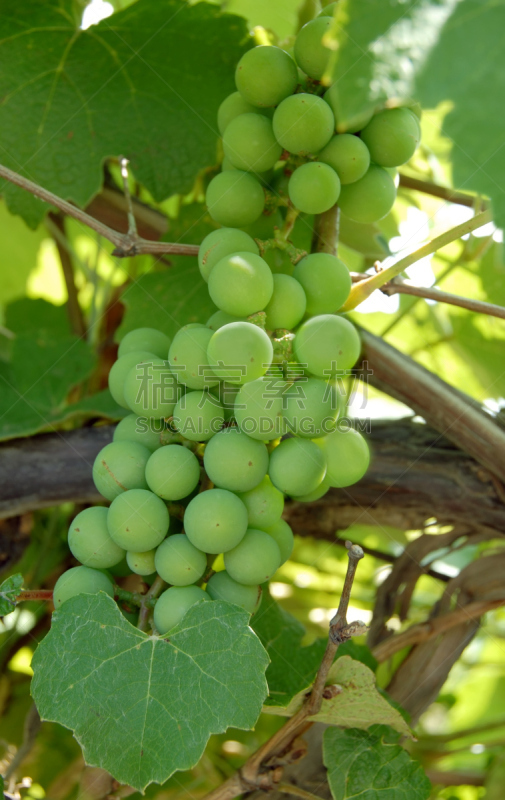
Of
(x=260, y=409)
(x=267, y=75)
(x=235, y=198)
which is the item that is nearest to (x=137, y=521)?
(x=260, y=409)

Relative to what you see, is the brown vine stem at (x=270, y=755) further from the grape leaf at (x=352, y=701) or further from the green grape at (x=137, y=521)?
the green grape at (x=137, y=521)

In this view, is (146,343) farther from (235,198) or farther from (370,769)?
(370,769)

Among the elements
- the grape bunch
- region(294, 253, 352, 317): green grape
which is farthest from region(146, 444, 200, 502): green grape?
region(294, 253, 352, 317): green grape

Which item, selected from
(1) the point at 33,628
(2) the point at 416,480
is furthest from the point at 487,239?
(1) the point at 33,628

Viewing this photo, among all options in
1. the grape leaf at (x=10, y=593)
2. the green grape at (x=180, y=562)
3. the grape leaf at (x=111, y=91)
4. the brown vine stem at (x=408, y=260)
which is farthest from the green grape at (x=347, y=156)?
the grape leaf at (x=10, y=593)

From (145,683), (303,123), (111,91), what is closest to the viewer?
(145,683)

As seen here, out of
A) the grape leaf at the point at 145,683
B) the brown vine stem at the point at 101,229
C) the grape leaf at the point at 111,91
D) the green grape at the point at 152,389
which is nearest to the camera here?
the grape leaf at the point at 145,683
